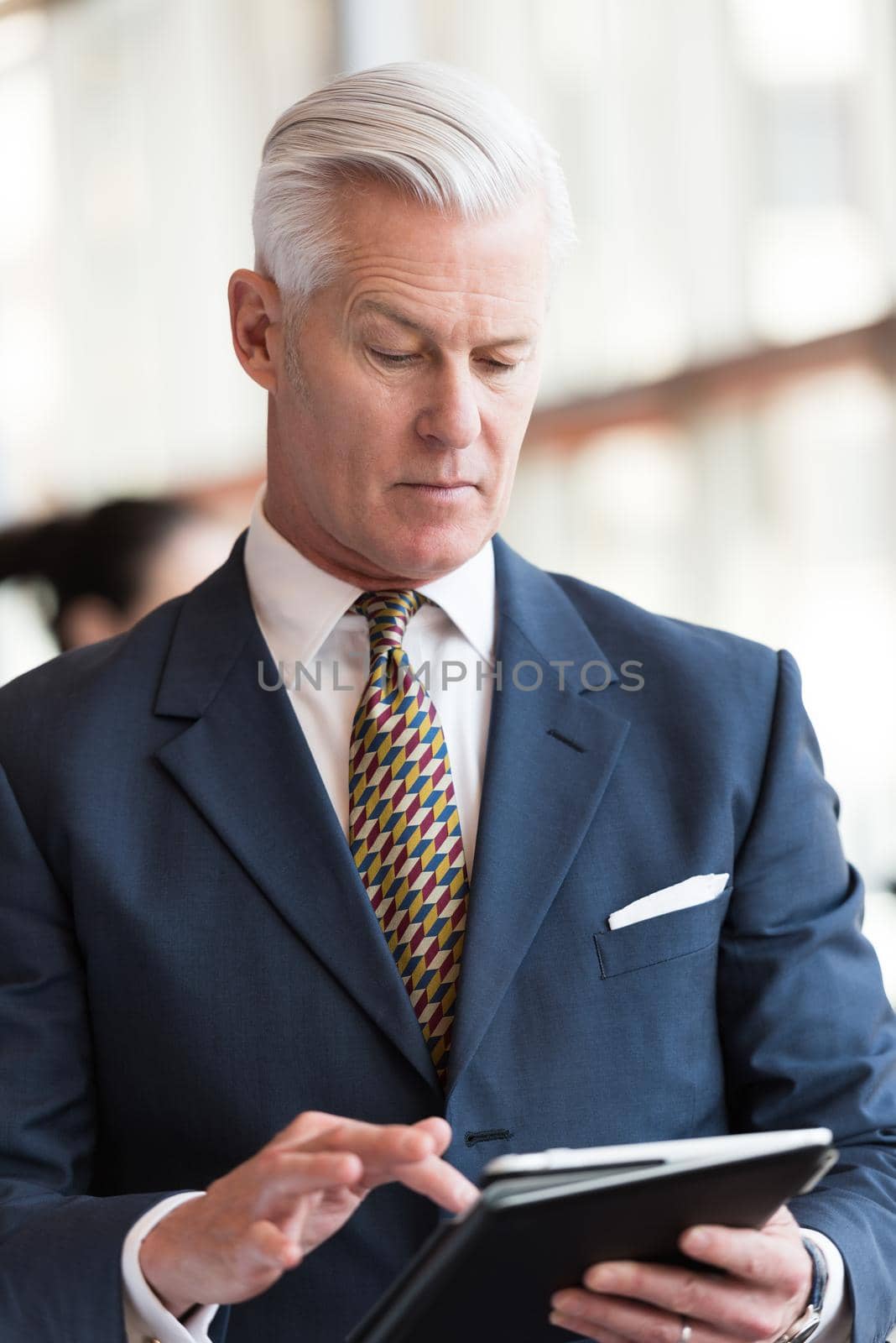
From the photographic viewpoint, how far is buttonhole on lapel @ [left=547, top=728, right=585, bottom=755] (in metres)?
1.58

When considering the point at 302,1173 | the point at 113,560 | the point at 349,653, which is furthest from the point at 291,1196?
the point at 113,560

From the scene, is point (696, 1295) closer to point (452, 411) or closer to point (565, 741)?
point (565, 741)

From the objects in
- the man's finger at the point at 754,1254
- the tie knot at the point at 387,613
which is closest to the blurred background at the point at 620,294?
the tie knot at the point at 387,613

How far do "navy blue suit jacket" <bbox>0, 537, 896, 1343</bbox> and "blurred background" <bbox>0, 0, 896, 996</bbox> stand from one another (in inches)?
60.3

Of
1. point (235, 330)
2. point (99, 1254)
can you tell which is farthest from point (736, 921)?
point (235, 330)

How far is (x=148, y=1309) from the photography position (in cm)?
131

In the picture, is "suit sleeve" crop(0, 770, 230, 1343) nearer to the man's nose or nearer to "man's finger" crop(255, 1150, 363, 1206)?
"man's finger" crop(255, 1150, 363, 1206)

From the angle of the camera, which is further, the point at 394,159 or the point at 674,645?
the point at 674,645

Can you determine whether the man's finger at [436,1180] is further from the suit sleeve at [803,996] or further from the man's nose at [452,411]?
the man's nose at [452,411]

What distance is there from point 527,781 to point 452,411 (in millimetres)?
359

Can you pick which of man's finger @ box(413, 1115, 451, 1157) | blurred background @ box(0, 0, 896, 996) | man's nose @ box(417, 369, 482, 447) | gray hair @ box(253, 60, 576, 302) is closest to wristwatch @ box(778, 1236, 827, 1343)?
man's finger @ box(413, 1115, 451, 1157)

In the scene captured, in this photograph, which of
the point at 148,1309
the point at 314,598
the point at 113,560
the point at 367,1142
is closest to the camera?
the point at 367,1142

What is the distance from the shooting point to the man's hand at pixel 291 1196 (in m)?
1.12

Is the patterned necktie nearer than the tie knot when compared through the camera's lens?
Yes
